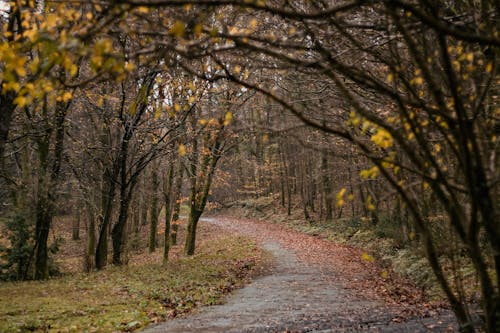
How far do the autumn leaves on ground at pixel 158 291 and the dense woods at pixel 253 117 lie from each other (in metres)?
1.02

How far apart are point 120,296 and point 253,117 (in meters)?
8.19

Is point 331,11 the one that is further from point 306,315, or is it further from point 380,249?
point 380,249

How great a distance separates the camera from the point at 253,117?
14.7 meters

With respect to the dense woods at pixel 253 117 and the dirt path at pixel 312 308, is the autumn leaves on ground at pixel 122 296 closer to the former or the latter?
the dirt path at pixel 312 308

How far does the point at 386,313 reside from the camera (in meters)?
7.71

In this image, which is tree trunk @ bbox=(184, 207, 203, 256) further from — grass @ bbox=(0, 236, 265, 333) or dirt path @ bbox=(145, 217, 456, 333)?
dirt path @ bbox=(145, 217, 456, 333)

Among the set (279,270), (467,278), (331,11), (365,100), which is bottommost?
(279,270)

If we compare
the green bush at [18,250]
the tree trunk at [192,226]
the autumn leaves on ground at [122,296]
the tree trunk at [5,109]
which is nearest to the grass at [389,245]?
the autumn leaves on ground at [122,296]

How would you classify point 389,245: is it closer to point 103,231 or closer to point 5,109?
point 103,231

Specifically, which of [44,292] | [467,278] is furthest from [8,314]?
[467,278]

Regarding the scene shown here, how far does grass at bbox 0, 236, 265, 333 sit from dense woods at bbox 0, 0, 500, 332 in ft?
10.4

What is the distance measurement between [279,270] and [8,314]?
908cm

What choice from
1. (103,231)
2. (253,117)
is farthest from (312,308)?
(103,231)

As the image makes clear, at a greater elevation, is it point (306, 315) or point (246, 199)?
point (246, 199)
